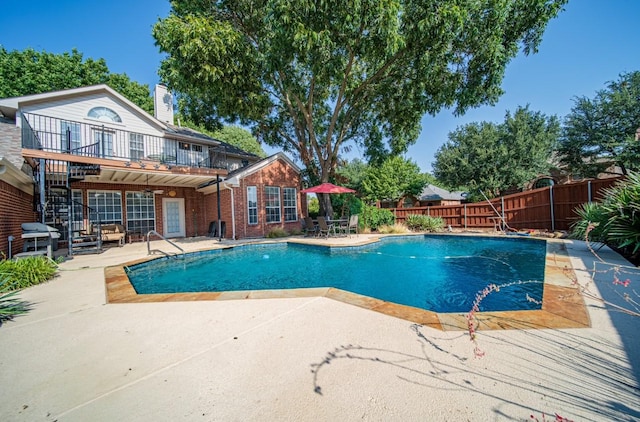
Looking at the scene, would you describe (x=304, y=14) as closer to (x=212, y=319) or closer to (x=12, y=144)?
(x=212, y=319)

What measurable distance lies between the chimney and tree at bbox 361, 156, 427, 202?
16.9 m

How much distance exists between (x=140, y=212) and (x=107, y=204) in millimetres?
1321

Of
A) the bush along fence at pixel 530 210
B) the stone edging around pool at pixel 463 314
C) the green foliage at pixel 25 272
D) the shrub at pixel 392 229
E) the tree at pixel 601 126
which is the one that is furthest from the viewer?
the tree at pixel 601 126

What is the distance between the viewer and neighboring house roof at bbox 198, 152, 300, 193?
12.3 meters

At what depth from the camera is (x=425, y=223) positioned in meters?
14.1

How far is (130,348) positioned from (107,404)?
82 cm

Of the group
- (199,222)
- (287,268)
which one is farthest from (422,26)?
(199,222)

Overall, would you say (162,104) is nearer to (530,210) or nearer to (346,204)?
(346,204)

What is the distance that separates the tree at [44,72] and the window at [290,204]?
19353 millimetres

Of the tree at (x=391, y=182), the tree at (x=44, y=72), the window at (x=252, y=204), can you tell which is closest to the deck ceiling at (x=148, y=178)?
the window at (x=252, y=204)

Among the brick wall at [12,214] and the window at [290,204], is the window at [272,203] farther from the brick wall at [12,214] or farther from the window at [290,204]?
the brick wall at [12,214]

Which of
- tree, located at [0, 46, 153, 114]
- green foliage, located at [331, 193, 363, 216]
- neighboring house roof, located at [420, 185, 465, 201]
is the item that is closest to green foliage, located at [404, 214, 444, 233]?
green foliage, located at [331, 193, 363, 216]

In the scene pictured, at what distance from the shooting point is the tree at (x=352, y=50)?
8078mm

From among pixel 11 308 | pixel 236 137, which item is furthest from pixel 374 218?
pixel 236 137
